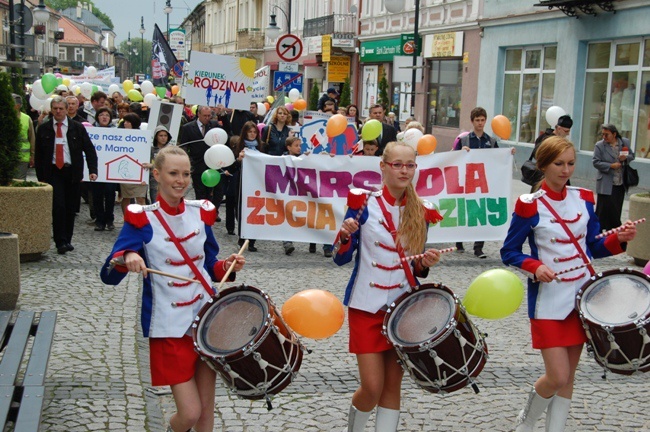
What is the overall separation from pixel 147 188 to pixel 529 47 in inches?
621

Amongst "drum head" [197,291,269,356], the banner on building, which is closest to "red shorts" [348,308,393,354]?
"drum head" [197,291,269,356]

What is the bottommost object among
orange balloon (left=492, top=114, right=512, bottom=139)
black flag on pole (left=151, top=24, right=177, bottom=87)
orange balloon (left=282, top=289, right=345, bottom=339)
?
orange balloon (left=282, top=289, right=345, bottom=339)

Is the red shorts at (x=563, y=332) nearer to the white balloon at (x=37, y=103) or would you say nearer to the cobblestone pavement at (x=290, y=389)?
the cobblestone pavement at (x=290, y=389)

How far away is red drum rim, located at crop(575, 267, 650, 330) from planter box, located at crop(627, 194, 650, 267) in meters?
6.45

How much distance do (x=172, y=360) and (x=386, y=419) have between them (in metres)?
1.13

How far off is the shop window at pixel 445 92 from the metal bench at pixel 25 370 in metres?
Answer: 26.1

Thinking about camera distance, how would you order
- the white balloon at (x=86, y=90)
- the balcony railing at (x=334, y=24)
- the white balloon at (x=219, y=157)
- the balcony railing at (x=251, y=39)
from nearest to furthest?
the white balloon at (x=219, y=157) < the white balloon at (x=86, y=90) < the balcony railing at (x=334, y=24) < the balcony railing at (x=251, y=39)

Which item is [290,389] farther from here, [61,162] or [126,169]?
[126,169]

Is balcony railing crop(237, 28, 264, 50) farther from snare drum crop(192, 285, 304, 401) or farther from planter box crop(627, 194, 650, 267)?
snare drum crop(192, 285, 304, 401)

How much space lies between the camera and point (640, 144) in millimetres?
20984

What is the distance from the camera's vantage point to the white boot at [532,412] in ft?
15.6

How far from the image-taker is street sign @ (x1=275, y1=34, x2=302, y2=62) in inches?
785

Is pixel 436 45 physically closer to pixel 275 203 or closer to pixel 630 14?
pixel 630 14

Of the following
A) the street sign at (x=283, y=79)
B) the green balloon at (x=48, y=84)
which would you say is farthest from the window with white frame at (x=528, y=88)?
the green balloon at (x=48, y=84)
